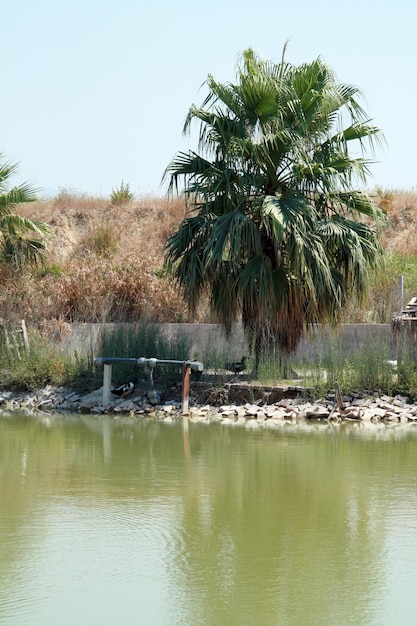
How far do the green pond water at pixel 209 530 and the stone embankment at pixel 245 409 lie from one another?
1.65m

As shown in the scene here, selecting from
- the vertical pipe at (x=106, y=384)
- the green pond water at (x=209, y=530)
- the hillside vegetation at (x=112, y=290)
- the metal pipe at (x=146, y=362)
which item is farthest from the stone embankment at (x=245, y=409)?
the hillside vegetation at (x=112, y=290)

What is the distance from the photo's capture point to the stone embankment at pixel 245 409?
1622 centimetres

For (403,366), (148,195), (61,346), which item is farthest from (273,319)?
(148,195)

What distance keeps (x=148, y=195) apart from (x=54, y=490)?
29.0 meters

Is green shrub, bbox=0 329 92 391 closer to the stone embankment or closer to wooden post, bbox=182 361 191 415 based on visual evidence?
the stone embankment

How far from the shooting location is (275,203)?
17562mm

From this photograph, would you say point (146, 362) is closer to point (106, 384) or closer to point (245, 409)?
point (106, 384)

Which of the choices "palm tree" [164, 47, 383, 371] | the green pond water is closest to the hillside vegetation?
"palm tree" [164, 47, 383, 371]

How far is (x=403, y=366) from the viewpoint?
56.9 feet

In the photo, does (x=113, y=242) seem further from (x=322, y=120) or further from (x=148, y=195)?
(x=322, y=120)

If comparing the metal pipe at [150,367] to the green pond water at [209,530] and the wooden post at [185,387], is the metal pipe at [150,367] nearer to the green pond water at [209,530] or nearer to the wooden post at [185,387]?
the wooden post at [185,387]

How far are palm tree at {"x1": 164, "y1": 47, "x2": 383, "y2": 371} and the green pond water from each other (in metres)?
4.24

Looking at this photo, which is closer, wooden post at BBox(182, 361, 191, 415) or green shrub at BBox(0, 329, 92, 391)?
wooden post at BBox(182, 361, 191, 415)

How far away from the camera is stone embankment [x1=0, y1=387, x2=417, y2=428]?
1622cm
